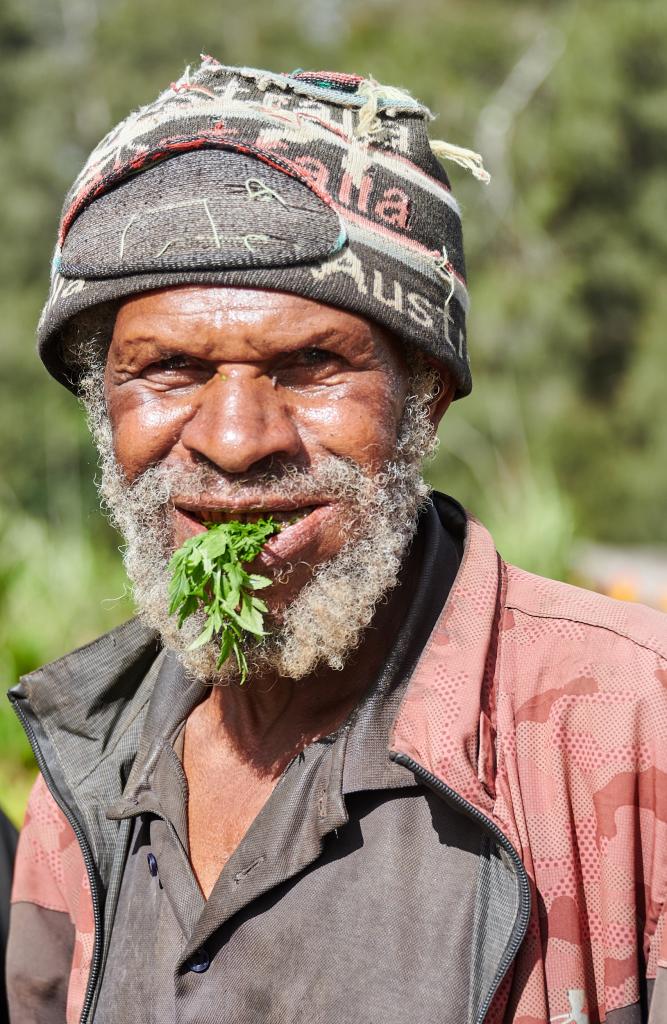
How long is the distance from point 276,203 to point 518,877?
4.76 feet

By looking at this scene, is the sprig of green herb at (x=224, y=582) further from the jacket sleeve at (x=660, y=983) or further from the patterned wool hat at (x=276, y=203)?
the jacket sleeve at (x=660, y=983)

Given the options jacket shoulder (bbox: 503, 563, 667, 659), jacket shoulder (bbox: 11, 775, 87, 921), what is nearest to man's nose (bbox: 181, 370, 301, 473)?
jacket shoulder (bbox: 503, 563, 667, 659)

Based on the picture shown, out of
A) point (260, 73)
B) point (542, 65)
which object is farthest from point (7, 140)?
point (260, 73)

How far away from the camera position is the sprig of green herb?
2.30m

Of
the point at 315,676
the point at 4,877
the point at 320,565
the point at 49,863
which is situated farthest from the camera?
the point at 4,877

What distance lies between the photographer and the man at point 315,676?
207 cm

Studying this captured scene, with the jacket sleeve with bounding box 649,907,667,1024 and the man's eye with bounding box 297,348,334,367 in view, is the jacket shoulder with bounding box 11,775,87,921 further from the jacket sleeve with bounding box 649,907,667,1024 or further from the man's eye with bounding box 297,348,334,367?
the jacket sleeve with bounding box 649,907,667,1024

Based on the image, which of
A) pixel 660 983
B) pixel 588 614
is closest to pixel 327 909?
pixel 660 983

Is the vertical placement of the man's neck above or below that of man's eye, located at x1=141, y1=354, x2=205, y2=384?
below

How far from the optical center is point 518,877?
2000mm

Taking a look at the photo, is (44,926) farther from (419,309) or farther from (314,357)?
(419,309)

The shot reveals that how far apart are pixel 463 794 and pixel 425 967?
336 millimetres

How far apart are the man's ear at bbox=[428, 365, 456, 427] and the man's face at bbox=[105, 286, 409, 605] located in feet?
0.65

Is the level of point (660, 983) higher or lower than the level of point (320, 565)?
lower
